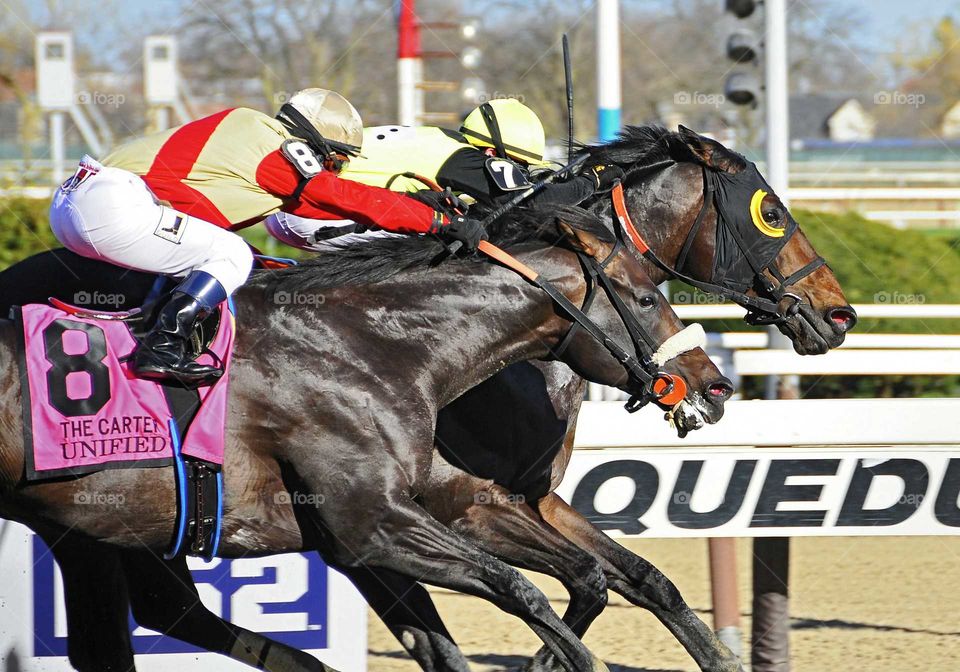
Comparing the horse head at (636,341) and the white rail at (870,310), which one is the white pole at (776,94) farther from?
the horse head at (636,341)

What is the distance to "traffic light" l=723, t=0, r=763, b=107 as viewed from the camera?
7.34 meters

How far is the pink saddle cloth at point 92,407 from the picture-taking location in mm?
3125

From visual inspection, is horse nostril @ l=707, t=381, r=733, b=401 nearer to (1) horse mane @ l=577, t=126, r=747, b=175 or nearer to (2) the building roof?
(1) horse mane @ l=577, t=126, r=747, b=175

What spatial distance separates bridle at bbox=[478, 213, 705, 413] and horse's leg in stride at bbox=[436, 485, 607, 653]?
536 mm

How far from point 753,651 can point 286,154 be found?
235cm

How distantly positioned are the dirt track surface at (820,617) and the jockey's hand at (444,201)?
6.08 ft

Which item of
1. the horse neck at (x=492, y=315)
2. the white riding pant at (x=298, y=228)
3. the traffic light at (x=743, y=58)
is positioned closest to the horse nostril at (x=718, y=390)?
the horse neck at (x=492, y=315)

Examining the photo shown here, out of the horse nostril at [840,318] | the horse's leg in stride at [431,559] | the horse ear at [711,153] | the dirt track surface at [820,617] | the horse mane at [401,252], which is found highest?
the horse ear at [711,153]

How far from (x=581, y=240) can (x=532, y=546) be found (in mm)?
959

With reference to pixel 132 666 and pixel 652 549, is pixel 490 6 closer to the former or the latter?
pixel 652 549

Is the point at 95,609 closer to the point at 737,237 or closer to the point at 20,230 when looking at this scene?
the point at 737,237

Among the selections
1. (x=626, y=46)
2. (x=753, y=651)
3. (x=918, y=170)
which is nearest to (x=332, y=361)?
(x=753, y=651)

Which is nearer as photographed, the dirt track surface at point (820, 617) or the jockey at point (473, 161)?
the jockey at point (473, 161)

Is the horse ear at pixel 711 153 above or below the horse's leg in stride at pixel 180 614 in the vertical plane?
above
